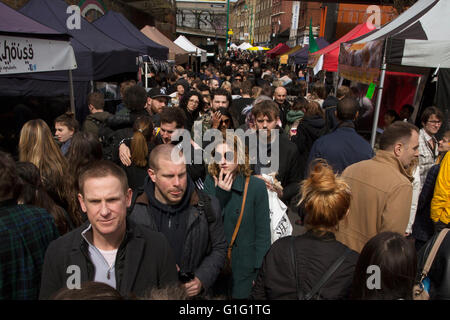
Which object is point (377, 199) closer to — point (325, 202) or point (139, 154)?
point (325, 202)

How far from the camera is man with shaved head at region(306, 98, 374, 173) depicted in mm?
3715

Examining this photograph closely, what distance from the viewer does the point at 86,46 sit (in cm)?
673

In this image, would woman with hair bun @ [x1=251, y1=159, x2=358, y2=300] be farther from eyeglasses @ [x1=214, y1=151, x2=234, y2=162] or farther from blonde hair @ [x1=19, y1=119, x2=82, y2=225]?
blonde hair @ [x1=19, y1=119, x2=82, y2=225]

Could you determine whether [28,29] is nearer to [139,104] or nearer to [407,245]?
[139,104]

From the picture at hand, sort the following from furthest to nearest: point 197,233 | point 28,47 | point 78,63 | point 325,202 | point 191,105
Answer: point 78,63, point 191,105, point 28,47, point 197,233, point 325,202

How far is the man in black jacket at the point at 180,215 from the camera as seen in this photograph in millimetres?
2180

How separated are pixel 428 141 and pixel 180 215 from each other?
372cm

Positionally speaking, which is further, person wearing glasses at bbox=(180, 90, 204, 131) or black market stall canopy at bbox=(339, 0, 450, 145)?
person wearing glasses at bbox=(180, 90, 204, 131)

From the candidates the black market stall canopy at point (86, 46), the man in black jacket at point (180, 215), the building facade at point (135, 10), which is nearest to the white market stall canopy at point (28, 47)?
the black market stall canopy at point (86, 46)

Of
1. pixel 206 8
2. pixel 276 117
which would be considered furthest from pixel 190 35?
pixel 276 117

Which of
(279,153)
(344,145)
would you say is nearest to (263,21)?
(344,145)

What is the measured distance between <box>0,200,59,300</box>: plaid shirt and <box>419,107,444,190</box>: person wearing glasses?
4.19 metres

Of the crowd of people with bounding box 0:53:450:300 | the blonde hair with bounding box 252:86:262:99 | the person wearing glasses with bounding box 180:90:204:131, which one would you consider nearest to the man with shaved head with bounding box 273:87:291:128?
the blonde hair with bounding box 252:86:262:99

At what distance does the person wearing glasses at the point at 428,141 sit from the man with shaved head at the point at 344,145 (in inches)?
38.6
